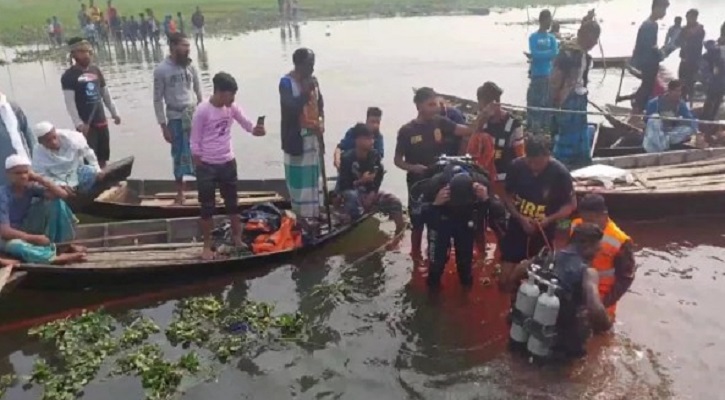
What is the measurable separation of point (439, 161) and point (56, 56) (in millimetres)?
31691

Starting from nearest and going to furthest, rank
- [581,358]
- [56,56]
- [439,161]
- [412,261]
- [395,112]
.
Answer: [581,358] < [439,161] < [412,261] < [395,112] < [56,56]

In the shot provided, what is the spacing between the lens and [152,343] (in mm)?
7168

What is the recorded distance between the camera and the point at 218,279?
8547mm

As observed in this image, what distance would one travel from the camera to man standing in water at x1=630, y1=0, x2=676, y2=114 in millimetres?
13586

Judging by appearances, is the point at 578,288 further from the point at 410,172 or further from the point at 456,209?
the point at 410,172

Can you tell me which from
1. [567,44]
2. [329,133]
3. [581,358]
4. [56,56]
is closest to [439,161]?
[581,358]

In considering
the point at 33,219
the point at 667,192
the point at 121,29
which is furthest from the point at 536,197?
the point at 121,29

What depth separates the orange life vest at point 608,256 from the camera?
5.85m

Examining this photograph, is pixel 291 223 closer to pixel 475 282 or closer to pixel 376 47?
pixel 475 282

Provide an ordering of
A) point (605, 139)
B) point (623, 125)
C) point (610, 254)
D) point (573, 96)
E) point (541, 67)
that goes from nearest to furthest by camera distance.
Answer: point (610, 254)
point (573, 96)
point (541, 67)
point (623, 125)
point (605, 139)

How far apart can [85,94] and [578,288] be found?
792 centimetres

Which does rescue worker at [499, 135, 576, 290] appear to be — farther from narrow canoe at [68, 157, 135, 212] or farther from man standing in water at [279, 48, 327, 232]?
narrow canoe at [68, 157, 135, 212]

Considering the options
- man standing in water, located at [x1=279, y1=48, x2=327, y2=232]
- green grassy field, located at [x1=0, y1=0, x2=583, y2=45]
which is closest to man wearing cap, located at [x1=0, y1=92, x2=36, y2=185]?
man standing in water, located at [x1=279, y1=48, x2=327, y2=232]

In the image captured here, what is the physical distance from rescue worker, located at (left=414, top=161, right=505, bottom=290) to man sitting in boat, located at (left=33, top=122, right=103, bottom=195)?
14.7 feet
